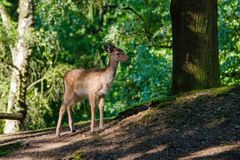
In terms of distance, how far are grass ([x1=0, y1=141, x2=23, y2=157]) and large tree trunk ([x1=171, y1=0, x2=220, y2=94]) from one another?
3.20 metres

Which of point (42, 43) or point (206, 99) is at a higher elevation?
point (42, 43)

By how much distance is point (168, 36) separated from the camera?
21.9m

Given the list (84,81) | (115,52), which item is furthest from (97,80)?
(115,52)

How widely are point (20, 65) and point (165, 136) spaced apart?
10.9 m

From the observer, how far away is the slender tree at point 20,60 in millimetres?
20094

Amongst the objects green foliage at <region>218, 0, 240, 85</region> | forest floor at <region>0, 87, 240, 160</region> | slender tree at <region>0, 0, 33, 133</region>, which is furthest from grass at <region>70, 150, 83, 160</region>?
slender tree at <region>0, 0, 33, 133</region>

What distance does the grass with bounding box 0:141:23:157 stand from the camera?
40.8ft

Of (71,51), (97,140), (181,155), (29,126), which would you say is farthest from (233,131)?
(71,51)

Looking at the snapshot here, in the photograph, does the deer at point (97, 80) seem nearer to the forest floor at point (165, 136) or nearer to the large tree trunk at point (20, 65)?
the forest floor at point (165, 136)

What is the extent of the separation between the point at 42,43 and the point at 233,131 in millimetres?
11205

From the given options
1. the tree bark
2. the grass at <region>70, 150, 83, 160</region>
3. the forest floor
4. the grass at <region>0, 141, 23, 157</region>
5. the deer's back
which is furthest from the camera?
the tree bark

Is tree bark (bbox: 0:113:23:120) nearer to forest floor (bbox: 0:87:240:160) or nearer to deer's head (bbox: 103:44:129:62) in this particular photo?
forest floor (bbox: 0:87:240:160)

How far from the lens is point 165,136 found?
10.4m

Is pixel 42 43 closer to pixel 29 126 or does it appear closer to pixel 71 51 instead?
pixel 29 126
